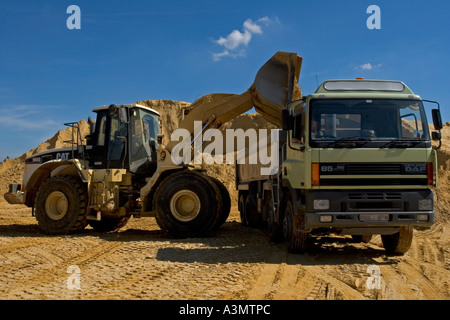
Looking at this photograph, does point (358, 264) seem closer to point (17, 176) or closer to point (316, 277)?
point (316, 277)

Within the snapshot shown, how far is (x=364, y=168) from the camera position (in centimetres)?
745

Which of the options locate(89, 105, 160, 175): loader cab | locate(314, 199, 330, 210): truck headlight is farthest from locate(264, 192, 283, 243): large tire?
locate(89, 105, 160, 175): loader cab

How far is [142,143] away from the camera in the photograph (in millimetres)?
11844

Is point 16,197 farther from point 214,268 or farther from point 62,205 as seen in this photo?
point 214,268

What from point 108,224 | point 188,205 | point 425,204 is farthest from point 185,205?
point 425,204

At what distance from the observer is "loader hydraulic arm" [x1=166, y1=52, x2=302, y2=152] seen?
9.78m

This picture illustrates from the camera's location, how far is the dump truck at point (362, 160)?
7434 mm

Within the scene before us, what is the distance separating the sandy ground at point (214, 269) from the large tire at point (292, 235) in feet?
0.63

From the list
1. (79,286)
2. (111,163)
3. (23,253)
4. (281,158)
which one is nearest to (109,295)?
(79,286)

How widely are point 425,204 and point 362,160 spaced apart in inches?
51.9

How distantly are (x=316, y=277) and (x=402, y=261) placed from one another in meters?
2.27

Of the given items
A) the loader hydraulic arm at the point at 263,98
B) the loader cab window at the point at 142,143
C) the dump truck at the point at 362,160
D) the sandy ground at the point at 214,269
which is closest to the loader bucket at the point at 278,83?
the loader hydraulic arm at the point at 263,98

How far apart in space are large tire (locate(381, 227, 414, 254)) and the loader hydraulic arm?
3499 millimetres

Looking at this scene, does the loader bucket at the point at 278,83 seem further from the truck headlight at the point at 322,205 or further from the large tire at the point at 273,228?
the truck headlight at the point at 322,205
